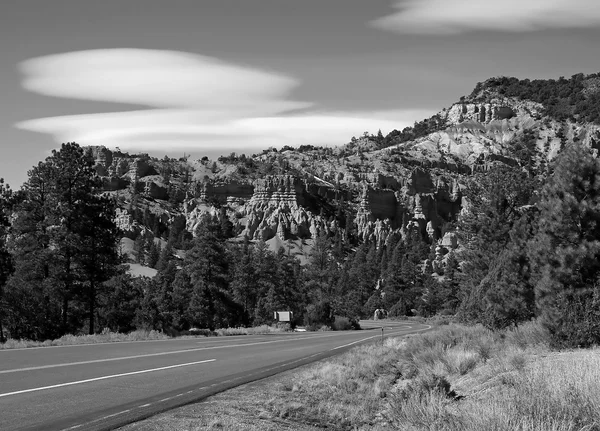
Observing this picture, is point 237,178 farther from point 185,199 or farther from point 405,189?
point 405,189

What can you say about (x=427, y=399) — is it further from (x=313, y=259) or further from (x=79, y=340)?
(x=313, y=259)

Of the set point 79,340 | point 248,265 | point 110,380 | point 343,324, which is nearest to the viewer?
point 110,380

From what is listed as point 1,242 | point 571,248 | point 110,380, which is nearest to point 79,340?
point 1,242

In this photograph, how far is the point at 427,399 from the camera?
8.26 metres

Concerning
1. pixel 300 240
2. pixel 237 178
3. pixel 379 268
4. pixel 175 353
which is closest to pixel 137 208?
pixel 237 178

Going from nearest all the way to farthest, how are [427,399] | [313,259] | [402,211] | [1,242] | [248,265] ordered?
[427,399] → [1,242] → [248,265] → [313,259] → [402,211]

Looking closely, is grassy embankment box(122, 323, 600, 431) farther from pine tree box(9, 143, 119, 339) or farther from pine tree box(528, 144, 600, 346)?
pine tree box(9, 143, 119, 339)

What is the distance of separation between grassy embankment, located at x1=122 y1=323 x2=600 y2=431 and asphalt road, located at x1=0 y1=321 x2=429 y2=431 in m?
0.61

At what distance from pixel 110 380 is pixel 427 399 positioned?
20.7 feet

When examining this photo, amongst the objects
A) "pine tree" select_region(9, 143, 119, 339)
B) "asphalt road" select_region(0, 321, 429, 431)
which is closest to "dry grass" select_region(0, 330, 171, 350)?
"asphalt road" select_region(0, 321, 429, 431)

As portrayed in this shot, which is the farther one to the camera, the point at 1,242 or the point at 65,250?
the point at 65,250

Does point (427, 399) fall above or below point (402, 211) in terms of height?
below

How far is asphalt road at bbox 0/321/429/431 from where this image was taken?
27.4 feet

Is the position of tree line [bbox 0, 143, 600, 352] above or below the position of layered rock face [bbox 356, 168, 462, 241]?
below
